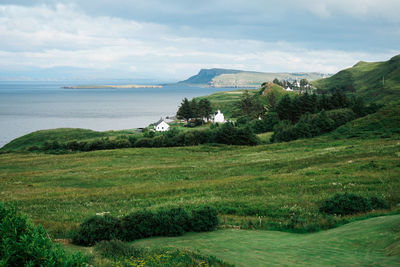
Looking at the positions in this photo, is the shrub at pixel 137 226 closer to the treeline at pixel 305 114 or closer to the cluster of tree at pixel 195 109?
the treeline at pixel 305 114

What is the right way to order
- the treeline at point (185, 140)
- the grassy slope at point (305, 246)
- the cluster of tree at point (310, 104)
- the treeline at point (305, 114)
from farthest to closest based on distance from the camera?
the cluster of tree at point (310, 104) < the treeline at point (305, 114) < the treeline at point (185, 140) < the grassy slope at point (305, 246)

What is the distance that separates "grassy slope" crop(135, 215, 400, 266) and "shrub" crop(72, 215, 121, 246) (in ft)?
4.19

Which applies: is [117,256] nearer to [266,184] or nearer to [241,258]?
[241,258]

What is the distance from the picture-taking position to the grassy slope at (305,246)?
969cm

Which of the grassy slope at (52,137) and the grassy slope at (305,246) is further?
the grassy slope at (52,137)

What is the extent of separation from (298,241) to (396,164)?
2142 cm

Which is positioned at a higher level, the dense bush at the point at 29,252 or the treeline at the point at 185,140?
the dense bush at the point at 29,252

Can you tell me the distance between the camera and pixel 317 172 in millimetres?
30469

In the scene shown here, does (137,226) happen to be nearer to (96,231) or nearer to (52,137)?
(96,231)

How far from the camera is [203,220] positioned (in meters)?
14.8

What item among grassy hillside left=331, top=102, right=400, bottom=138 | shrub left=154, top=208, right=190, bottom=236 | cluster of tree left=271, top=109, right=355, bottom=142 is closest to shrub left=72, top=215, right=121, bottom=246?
shrub left=154, top=208, right=190, bottom=236

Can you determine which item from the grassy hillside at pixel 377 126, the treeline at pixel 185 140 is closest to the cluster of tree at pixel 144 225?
the grassy hillside at pixel 377 126

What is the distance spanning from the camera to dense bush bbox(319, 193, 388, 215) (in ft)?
56.6

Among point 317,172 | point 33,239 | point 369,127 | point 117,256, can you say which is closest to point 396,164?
point 317,172
